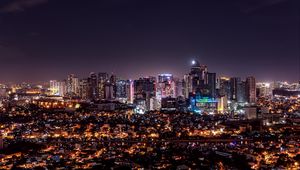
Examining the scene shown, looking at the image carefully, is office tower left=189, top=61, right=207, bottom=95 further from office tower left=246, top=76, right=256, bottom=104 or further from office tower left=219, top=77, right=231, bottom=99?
office tower left=246, top=76, right=256, bottom=104

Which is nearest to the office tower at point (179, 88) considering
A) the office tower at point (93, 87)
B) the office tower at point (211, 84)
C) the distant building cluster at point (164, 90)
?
the distant building cluster at point (164, 90)

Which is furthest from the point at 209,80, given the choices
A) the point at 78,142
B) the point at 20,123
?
the point at 78,142

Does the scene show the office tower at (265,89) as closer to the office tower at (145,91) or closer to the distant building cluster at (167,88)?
the distant building cluster at (167,88)

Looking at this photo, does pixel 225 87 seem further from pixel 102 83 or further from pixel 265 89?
pixel 265 89

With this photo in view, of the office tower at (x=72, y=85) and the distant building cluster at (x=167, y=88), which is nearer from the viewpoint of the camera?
the distant building cluster at (x=167, y=88)

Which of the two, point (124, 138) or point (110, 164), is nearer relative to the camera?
point (110, 164)

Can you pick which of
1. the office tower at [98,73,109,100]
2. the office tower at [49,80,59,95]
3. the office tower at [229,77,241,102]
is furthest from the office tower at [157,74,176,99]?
the office tower at [49,80,59,95]

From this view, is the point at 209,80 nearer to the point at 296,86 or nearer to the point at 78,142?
the point at 296,86
